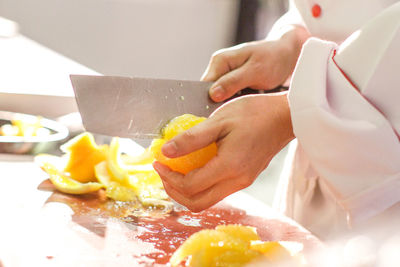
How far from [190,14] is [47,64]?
3667mm

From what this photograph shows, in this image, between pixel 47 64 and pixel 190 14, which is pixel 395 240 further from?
pixel 190 14

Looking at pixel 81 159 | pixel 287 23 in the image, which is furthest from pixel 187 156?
pixel 287 23

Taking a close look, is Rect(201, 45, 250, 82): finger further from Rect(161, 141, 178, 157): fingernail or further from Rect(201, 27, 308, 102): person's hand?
Rect(161, 141, 178, 157): fingernail

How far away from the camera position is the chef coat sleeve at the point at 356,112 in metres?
1.01

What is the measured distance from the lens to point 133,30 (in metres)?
5.71

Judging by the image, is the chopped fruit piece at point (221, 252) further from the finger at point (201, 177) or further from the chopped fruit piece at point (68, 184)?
the chopped fruit piece at point (68, 184)

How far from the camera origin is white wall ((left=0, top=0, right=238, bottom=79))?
5.36 m

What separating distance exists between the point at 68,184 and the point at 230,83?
18.1 inches

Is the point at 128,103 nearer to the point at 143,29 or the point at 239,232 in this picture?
the point at 239,232

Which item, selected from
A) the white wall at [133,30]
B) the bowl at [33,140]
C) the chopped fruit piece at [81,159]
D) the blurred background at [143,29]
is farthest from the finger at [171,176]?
the white wall at [133,30]

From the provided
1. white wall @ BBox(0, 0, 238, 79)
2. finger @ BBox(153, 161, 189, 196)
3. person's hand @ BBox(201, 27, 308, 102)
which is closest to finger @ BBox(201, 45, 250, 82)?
person's hand @ BBox(201, 27, 308, 102)

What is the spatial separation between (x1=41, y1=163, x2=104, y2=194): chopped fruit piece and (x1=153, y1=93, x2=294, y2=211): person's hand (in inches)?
10.4

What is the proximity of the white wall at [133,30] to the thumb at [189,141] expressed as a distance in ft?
15.3

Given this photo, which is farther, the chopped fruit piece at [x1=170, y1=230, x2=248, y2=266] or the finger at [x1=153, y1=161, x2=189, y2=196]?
the finger at [x1=153, y1=161, x2=189, y2=196]
